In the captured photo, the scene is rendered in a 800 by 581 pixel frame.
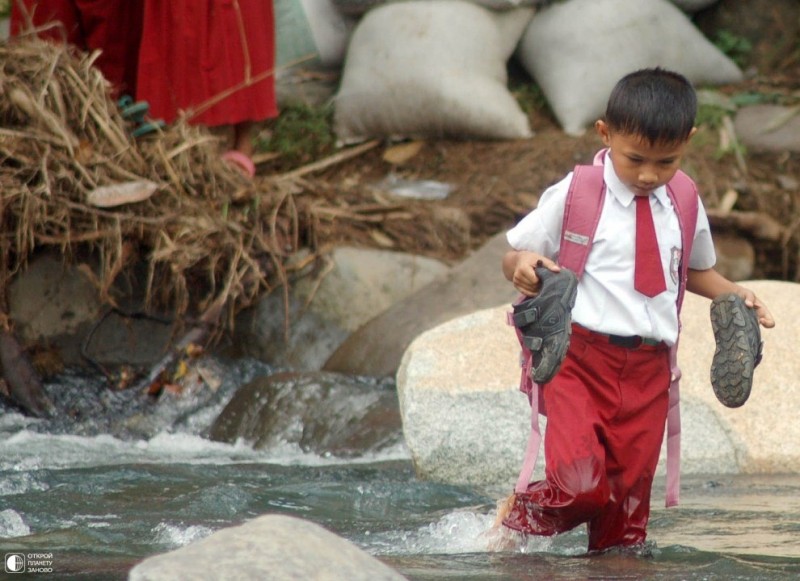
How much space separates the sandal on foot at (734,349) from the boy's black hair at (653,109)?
408mm

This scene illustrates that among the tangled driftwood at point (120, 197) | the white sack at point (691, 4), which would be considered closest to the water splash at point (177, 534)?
the tangled driftwood at point (120, 197)

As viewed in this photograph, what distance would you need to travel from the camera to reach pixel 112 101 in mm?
5824

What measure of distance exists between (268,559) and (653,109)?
1372mm

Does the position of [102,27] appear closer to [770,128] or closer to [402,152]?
[402,152]

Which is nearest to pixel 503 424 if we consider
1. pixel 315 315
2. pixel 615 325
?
pixel 615 325

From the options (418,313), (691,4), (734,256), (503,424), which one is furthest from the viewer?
(691,4)

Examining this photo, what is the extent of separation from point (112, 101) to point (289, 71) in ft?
8.20

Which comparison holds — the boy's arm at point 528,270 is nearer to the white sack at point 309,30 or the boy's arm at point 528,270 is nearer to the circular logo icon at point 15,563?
the circular logo icon at point 15,563

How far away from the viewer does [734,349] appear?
301 cm

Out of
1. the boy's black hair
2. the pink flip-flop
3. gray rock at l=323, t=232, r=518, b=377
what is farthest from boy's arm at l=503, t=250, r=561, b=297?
the pink flip-flop

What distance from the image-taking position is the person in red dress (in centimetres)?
606

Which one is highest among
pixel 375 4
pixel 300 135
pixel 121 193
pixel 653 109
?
pixel 375 4

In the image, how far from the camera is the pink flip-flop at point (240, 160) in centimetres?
617

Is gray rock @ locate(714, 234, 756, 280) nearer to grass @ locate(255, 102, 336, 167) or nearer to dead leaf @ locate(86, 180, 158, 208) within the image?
grass @ locate(255, 102, 336, 167)
